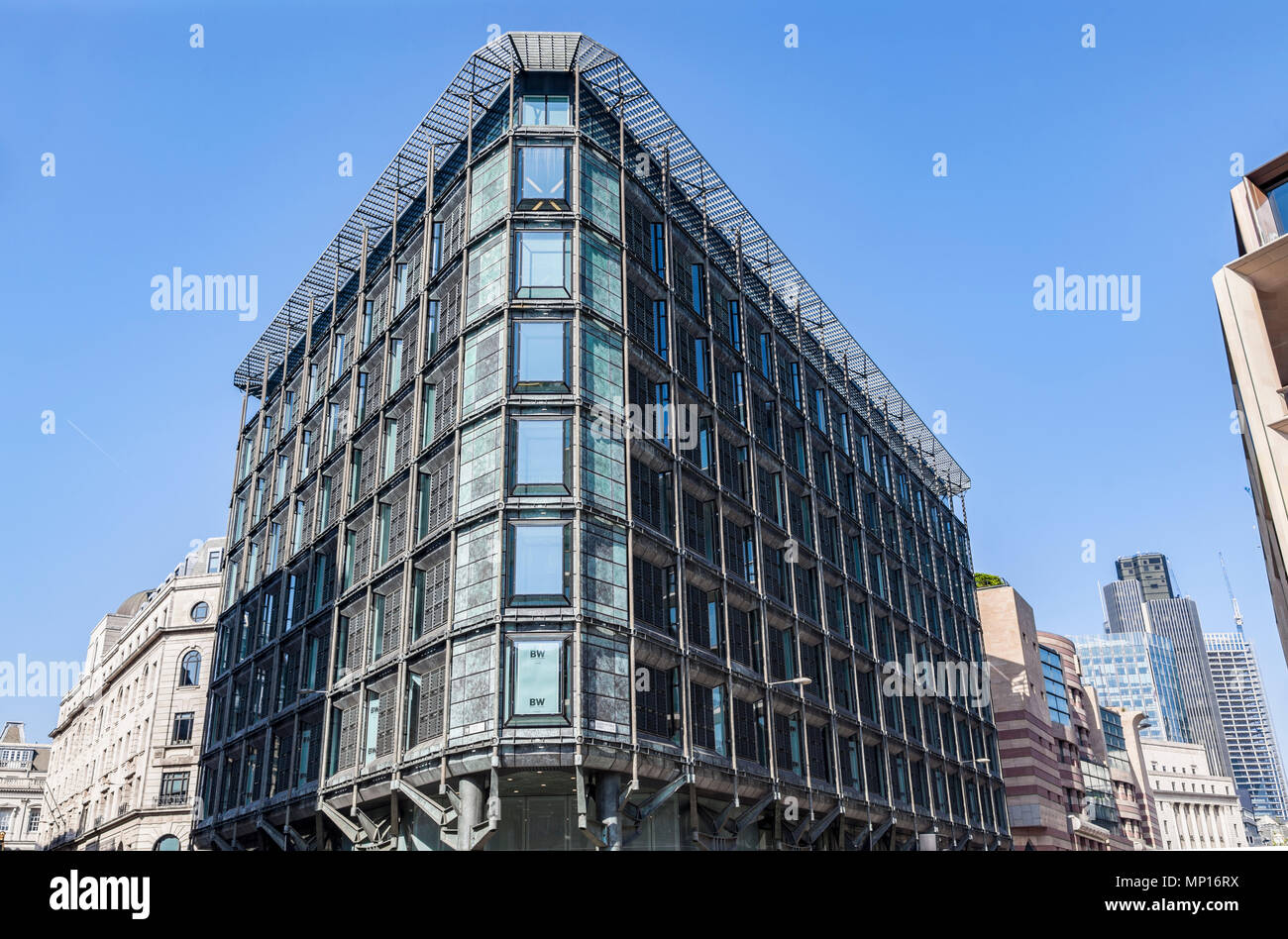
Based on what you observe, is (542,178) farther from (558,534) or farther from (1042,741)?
(1042,741)

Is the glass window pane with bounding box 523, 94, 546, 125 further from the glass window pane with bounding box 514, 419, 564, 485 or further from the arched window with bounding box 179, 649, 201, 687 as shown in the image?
the arched window with bounding box 179, 649, 201, 687

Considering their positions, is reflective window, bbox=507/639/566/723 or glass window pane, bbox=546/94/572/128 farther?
glass window pane, bbox=546/94/572/128

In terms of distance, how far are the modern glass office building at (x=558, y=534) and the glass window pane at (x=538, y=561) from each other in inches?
4.0

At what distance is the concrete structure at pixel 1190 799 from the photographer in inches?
6634

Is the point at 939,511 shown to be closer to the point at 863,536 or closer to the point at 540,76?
the point at 863,536

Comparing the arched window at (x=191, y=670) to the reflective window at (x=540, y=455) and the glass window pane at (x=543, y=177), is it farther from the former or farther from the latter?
the glass window pane at (x=543, y=177)

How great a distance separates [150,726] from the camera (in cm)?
7350

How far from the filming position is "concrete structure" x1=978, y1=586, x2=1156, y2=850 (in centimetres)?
7850

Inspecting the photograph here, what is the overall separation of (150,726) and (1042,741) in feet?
216

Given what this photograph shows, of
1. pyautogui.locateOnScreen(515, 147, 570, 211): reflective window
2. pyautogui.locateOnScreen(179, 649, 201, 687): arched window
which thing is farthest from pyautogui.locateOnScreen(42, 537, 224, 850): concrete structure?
pyautogui.locateOnScreen(515, 147, 570, 211): reflective window

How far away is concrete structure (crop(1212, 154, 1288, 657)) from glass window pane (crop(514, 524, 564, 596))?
2094 cm

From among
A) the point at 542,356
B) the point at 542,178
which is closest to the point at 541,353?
the point at 542,356
